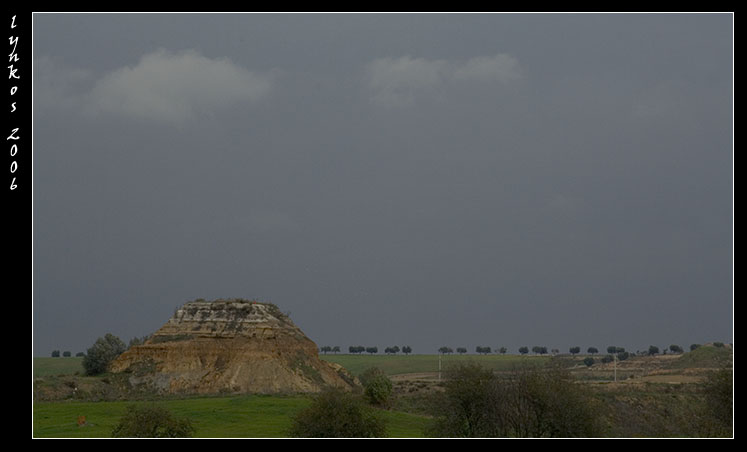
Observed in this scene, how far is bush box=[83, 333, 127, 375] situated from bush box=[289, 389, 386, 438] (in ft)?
166

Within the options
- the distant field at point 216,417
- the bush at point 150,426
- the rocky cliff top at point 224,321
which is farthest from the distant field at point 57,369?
the bush at point 150,426

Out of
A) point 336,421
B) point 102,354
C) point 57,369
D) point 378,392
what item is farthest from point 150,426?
point 57,369

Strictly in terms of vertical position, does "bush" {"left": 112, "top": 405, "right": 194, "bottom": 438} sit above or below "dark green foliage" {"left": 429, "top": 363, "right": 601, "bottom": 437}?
below

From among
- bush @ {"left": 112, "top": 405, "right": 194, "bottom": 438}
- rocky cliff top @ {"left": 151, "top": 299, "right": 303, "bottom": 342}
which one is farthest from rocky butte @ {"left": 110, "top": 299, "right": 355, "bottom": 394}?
bush @ {"left": 112, "top": 405, "right": 194, "bottom": 438}

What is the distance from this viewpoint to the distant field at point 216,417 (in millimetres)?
49406

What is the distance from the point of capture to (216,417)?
193 feet

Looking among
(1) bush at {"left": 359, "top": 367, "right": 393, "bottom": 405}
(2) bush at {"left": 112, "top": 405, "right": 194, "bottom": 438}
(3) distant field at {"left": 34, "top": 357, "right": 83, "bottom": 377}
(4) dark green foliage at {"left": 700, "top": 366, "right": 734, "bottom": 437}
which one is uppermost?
(4) dark green foliage at {"left": 700, "top": 366, "right": 734, "bottom": 437}

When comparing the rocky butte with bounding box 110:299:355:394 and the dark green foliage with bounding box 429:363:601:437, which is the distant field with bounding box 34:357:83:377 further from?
the dark green foliage with bounding box 429:363:601:437

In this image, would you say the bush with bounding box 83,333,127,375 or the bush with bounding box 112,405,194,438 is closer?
the bush with bounding box 112,405,194,438

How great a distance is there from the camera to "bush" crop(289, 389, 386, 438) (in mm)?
42906

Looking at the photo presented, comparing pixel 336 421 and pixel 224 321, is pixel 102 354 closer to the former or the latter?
pixel 224 321

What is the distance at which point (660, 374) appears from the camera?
11644cm

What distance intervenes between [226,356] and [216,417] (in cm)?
2440

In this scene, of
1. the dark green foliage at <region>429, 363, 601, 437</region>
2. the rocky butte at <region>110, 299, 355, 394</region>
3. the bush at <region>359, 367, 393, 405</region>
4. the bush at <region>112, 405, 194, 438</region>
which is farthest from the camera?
the rocky butte at <region>110, 299, 355, 394</region>
